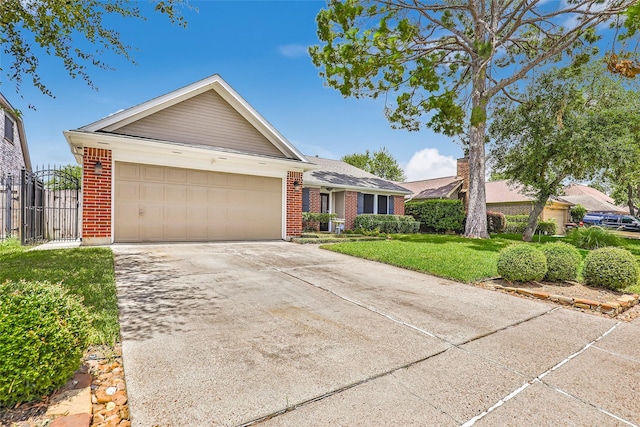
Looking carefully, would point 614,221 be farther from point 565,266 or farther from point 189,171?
point 189,171

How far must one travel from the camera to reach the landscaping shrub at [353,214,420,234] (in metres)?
17.6

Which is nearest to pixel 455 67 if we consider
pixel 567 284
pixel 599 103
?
pixel 599 103

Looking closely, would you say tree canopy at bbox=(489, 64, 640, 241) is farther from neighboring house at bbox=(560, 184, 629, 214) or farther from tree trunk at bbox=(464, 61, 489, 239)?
neighboring house at bbox=(560, 184, 629, 214)

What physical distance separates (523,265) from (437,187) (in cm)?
2169

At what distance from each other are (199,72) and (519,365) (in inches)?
498

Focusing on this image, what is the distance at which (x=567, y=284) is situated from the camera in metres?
Result: 6.43

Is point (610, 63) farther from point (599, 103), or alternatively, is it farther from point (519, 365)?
point (519, 365)

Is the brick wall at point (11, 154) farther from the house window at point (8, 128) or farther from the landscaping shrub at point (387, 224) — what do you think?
the landscaping shrub at point (387, 224)

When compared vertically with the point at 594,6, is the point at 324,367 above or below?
below

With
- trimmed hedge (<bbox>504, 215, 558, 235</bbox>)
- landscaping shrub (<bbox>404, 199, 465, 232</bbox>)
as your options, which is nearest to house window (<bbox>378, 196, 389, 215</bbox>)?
landscaping shrub (<bbox>404, 199, 465, 232</bbox>)

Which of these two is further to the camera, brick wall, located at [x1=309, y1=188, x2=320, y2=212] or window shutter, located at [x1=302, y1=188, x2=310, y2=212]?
brick wall, located at [x1=309, y1=188, x2=320, y2=212]

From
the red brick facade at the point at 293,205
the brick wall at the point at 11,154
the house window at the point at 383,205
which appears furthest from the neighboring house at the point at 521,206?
the brick wall at the point at 11,154

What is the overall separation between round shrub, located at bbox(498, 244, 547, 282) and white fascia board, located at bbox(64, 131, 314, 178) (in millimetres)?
7982

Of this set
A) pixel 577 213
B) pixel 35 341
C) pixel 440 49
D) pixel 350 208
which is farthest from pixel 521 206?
pixel 35 341
